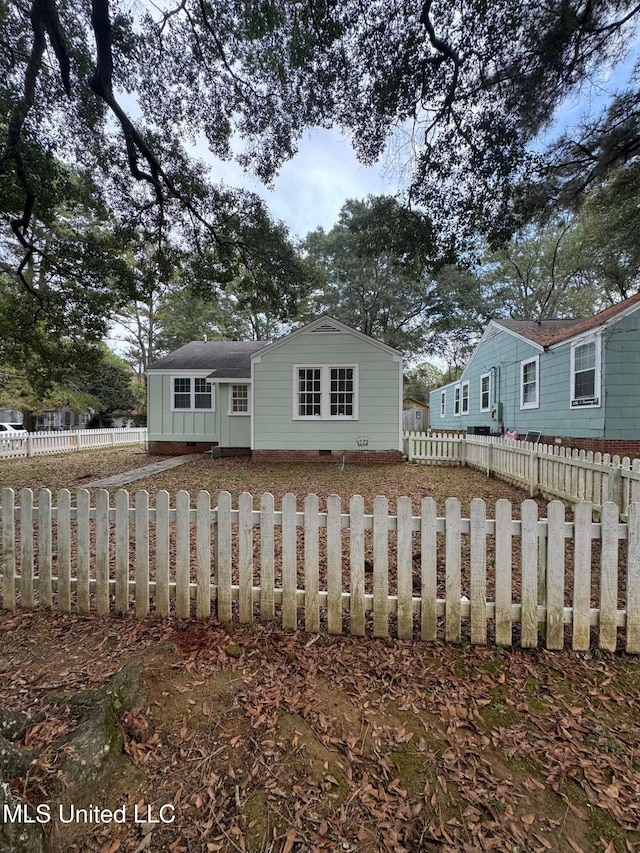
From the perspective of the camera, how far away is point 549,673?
2.13 metres

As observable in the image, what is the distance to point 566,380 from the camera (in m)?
10.0

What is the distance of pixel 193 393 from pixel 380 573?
12585mm

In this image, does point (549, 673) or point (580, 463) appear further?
point (580, 463)

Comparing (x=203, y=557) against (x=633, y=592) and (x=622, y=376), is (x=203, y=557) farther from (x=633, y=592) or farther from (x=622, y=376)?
(x=622, y=376)

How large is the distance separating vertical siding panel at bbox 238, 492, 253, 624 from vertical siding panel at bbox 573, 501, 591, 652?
214 cm

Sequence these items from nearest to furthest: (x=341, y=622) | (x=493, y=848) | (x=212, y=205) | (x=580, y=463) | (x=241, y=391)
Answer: (x=493, y=848)
(x=341, y=622)
(x=580, y=463)
(x=212, y=205)
(x=241, y=391)

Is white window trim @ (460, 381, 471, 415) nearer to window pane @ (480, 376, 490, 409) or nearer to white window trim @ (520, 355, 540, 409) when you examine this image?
window pane @ (480, 376, 490, 409)

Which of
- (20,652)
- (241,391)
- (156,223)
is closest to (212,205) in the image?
(156,223)

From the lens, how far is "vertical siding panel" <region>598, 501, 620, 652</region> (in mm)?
2268

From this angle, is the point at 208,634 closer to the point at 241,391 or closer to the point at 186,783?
the point at 186,783

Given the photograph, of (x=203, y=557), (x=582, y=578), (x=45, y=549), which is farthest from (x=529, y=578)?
(x=45, y=549)

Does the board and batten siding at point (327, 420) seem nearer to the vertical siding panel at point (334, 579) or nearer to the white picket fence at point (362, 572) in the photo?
the white picket fence at point (362, 572)

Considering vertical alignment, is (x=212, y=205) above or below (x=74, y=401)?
above

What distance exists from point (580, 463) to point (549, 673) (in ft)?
13.3
